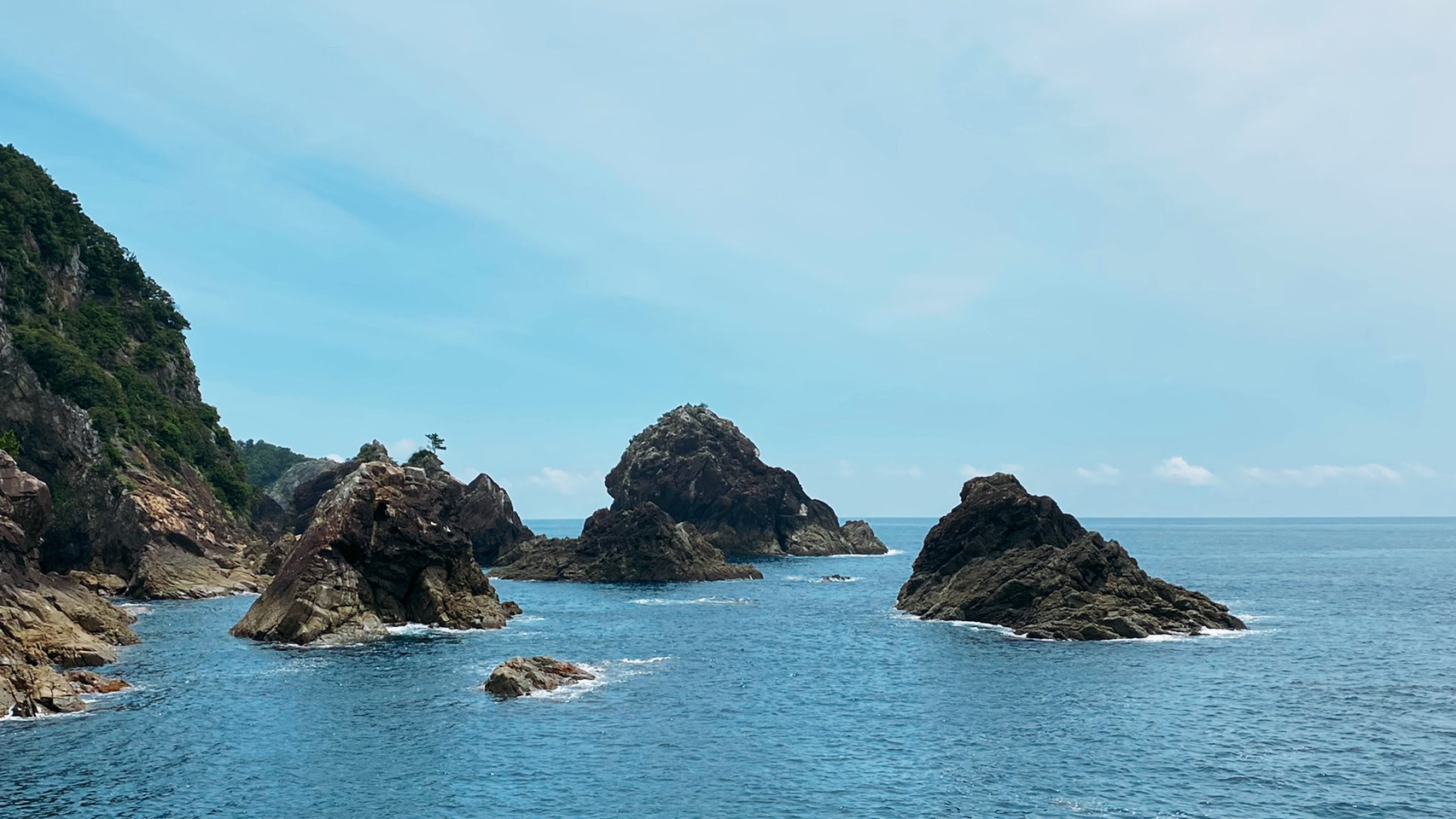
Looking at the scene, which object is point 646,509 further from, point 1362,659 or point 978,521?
point 1362,659

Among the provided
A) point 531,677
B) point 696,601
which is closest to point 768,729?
point 531,677

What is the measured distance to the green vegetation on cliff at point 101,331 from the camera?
124 meters

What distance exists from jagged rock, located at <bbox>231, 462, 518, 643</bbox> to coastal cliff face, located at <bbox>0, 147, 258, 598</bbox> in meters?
37.2

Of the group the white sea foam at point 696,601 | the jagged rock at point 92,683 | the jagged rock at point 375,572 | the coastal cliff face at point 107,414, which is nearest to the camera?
the jagged rock at point 92,683

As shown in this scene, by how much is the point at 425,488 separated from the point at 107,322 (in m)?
82.7

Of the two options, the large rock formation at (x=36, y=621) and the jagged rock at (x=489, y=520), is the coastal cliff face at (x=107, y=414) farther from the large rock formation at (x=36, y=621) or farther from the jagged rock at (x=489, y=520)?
the jagged rock at (x=489, y=520)

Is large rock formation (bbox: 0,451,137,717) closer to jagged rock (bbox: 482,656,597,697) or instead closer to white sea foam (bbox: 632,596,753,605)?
jagged rock (bbox: 482,656,597,697)

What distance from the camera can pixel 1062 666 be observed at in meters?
68.5

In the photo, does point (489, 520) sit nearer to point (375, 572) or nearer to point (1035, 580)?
point (375, 572)

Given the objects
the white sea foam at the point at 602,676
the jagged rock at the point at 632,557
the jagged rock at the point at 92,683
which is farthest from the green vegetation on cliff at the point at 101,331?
the white sea foam at the point at 602,676

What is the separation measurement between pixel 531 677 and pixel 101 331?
369 ft

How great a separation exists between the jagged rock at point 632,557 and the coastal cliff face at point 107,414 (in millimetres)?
41846

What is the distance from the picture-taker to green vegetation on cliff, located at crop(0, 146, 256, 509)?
4865 inches

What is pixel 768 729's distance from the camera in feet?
173
